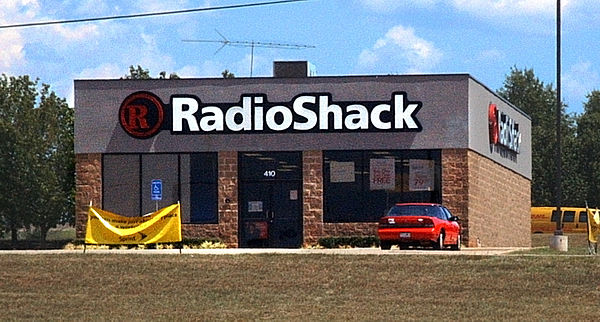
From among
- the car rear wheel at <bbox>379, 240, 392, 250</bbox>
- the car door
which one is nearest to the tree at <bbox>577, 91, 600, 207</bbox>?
the car door

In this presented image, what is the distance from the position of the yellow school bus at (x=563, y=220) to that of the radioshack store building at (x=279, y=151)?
44466 millimetres

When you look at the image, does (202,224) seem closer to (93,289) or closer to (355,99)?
(355,99)

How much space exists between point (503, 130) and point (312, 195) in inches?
399

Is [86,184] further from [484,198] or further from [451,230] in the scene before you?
[484,198]

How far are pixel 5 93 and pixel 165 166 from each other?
38.1 m

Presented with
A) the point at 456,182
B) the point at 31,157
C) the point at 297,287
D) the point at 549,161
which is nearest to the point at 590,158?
the point at 549,161

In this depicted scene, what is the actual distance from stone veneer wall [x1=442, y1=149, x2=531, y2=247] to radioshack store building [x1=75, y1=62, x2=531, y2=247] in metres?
0.07

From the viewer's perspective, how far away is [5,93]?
3194 inches

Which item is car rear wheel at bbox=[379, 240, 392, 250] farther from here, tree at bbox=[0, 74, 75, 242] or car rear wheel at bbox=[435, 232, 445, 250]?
tree at bbox=[0, 74, 75, 242]

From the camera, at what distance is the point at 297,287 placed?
1137 inches

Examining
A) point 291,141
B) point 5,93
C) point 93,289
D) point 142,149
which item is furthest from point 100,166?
point 5,93

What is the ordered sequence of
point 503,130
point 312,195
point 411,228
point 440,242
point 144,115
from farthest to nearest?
1. point 503,130
2. point 144,115
3. point 312,195
4. point 440,242
5. point 411,228

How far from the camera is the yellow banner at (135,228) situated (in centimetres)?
3481

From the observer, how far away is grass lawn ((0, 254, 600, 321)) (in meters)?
25.0
